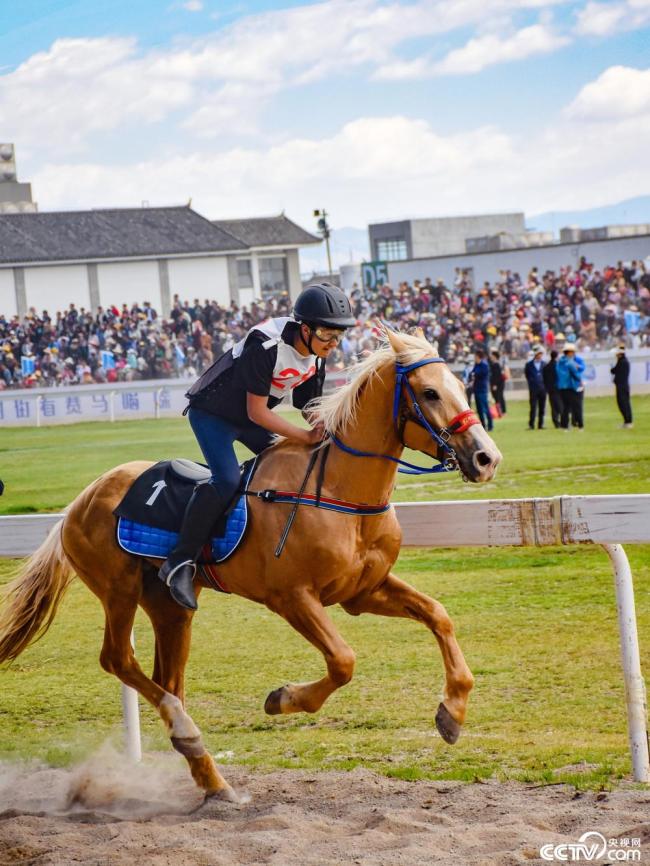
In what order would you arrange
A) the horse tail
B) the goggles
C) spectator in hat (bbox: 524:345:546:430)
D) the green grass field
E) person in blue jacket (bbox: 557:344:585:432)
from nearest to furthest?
the goggles, the green grass field, the horse tail, person in blue jacket (bbox: 557:344:585:432), spectator in hat (bbox: 524:345:546:430)

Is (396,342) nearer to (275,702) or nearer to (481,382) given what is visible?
(275,702)

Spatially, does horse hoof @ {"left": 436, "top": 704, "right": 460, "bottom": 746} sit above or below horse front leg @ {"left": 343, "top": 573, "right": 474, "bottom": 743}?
below

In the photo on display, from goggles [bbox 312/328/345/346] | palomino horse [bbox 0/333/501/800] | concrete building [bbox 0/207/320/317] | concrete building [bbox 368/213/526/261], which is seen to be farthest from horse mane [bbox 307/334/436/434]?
concrete building [bbox 368/213/526/261]

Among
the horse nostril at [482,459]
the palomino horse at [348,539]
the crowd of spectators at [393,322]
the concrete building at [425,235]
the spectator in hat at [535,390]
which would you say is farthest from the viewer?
the concrete building at [425,235]

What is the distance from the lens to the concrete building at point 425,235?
234ft

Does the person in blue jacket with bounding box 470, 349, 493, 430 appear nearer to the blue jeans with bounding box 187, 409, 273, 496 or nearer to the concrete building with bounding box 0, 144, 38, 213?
the blue jeans with bounding box 187, 409, 273, 496

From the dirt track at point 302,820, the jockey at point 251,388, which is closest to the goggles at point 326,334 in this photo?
the jockey at point 251,388

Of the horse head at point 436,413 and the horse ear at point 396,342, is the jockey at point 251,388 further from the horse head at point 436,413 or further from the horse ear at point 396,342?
the horse head at point 436,413

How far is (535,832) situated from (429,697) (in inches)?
95.9

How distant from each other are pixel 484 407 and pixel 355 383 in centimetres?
1926

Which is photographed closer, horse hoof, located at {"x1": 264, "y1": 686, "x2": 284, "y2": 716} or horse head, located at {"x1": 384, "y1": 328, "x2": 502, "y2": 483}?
horse head, located at {"x1": 384, "y1": 328, "x2": 502, "y2": 483}

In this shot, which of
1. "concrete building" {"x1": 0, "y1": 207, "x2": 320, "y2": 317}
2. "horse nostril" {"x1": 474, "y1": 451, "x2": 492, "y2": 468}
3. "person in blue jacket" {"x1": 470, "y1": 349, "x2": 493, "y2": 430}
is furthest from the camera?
"concrete building" {"x1": 0, "y1": 207, "x2": 320, "y2": 317}

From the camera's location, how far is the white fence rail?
16.4ft

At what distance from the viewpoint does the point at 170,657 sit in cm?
583
